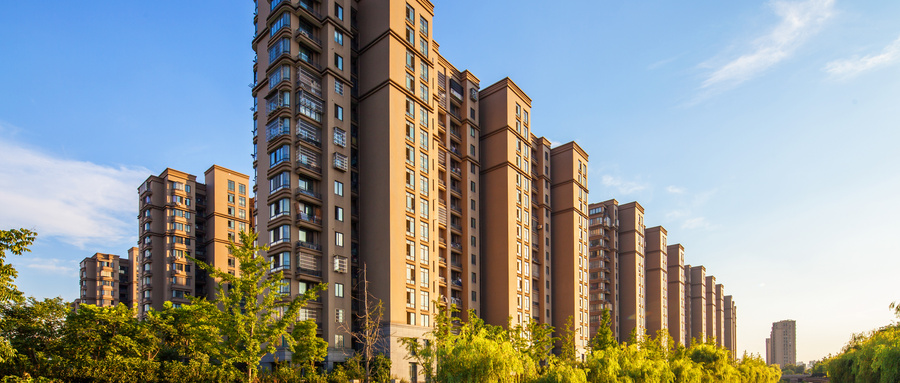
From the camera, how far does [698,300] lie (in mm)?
163625

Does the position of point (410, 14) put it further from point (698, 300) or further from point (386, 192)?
point (698, 300)

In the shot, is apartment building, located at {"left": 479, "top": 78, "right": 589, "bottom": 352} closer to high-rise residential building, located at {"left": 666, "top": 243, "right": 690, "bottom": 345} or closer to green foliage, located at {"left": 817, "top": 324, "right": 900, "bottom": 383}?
green foliage, located at {"left": 817, "top": 324, "right": 900, "bottom": 383}

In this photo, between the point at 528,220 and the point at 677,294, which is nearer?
the point at 528,220

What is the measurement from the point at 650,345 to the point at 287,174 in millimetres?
43749

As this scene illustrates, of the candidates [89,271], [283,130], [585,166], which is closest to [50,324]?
[283,130]

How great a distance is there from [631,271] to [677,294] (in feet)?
115

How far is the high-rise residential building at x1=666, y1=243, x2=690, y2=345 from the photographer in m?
138

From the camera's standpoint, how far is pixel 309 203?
56.9m

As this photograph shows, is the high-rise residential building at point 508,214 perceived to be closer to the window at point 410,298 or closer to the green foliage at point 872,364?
the window at point 410,298

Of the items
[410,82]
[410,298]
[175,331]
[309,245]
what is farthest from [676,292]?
[175,331]

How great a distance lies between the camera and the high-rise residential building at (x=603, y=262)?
357 ft

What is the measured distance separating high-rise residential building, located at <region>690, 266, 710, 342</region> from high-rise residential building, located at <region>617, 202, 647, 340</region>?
5013 cm

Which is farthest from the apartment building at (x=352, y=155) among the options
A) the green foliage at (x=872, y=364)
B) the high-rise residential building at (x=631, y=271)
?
the high-rise residential building at (x=631, y=271)

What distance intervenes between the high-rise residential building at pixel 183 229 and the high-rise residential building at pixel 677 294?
336ft
